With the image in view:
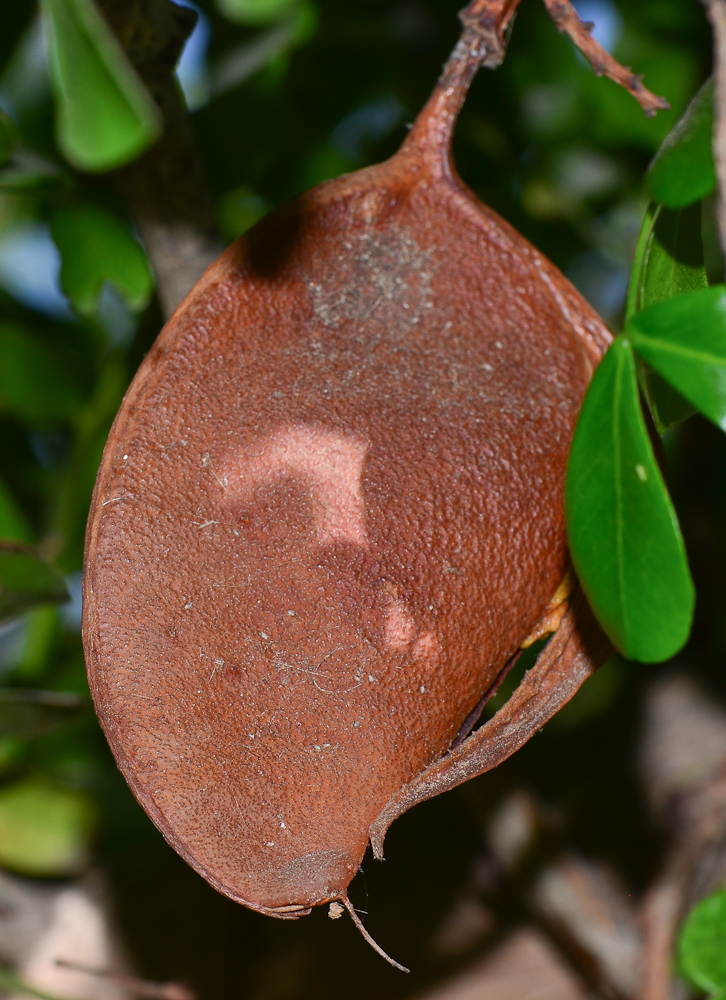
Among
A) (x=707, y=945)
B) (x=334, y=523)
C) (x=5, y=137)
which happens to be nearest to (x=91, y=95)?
(x=334, y=523)

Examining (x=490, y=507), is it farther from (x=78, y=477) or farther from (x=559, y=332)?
(x=78, y=477)

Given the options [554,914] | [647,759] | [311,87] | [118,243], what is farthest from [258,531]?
[647,759]

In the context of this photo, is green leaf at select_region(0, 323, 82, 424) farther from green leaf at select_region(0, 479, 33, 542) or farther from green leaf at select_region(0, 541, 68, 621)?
green leaf at select_region(0, 541, 68, 621)

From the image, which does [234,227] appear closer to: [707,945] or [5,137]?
[5,137]

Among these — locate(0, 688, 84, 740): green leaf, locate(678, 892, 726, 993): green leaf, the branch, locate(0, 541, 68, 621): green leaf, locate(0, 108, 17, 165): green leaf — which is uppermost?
locate(0, 108, 17, 165): green leaf

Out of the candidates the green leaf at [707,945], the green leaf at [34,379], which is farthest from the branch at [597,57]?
the green leaf at [34,379]

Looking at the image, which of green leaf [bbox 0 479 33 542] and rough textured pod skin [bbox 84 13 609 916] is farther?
green leaf [bbox 0 479 33 542]

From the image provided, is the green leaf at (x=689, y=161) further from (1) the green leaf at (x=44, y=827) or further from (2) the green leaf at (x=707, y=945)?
(1) the green leaf at (x=44, y=827)

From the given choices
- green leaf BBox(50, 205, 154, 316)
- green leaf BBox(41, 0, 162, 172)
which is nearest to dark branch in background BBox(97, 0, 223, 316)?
green leaf BBox(50, 205, 154, 316)
